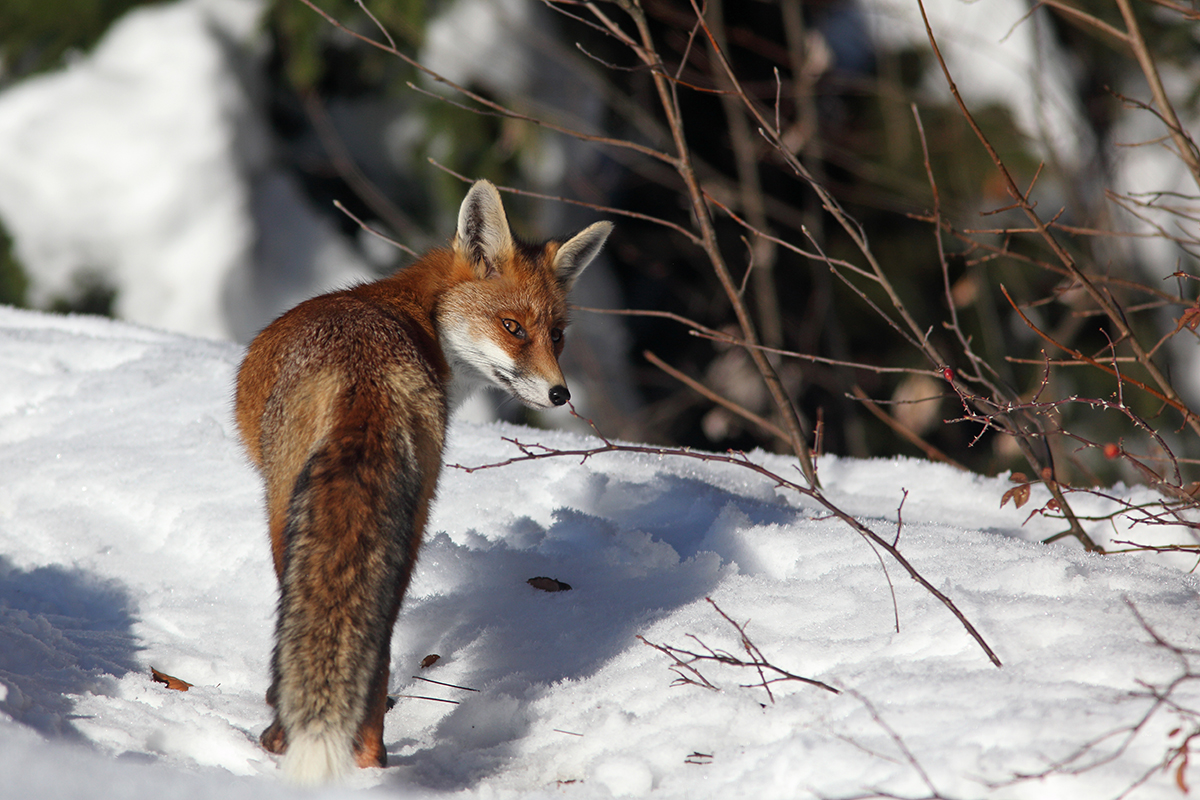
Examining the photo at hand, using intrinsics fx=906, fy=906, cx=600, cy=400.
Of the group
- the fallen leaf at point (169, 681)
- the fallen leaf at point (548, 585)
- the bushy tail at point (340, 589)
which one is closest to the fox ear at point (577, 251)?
the fallen leaf at point (548, 585)

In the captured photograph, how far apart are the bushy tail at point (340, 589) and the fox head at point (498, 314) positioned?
1.08m

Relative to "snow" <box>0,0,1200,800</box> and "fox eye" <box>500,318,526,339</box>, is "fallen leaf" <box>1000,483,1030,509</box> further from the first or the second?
"fox eye" <box>500,318,526,339</box>

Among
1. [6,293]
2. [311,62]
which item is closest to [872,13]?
[311,62]

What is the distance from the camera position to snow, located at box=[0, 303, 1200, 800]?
6.53 feet

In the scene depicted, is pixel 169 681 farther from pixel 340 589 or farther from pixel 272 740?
pixel 340 589

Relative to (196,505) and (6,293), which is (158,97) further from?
(196,505)

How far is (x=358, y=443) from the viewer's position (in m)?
2.28

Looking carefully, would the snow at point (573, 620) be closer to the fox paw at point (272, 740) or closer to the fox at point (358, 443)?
the fox paw at point (272, 740)

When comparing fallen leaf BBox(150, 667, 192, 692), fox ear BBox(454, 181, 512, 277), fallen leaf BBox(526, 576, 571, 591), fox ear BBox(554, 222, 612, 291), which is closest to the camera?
fallen leaf BBox(150, 667, 192, 692)

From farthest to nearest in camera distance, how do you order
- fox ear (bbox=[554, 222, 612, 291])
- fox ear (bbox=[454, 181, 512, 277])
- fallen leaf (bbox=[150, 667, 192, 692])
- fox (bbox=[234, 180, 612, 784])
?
fox ear (bbox=[554, 222, 612, 291])
fox ear (bbox=[454, 181, 512, 277])
fallen leaf (bbox=[150, 667, 192, 692])
fox (bbox=[234, 180, 612, 784])

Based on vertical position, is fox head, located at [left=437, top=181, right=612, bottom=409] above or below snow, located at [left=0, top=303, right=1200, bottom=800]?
above

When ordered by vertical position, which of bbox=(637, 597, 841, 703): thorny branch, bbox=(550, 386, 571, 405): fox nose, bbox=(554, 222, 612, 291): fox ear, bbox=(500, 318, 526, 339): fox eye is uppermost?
bbox=(554, 222, 612, 291): fox ear

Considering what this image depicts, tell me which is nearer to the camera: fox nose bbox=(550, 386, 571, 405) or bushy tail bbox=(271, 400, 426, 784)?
bushy tail bbox=(271, 400, 426, 784)

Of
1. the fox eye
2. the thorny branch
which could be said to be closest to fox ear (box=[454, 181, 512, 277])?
the fox eye
